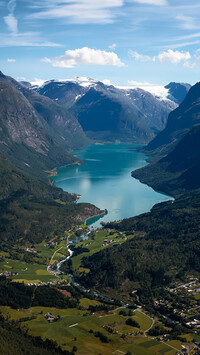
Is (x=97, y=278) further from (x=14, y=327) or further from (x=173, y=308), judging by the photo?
(x=14, y=327)

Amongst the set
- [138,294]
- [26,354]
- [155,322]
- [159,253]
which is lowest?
[26,354]

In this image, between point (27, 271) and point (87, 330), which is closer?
point (87, 330)

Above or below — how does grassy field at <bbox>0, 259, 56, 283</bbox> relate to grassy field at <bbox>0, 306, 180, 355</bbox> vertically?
above

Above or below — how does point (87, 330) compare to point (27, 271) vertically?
below

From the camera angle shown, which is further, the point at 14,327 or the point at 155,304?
the point at 155,304

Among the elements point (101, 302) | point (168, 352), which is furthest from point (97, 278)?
point (168, 352)

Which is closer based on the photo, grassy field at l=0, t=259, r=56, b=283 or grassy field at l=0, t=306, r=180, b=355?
grassy field at l=0, t=306, r=180, b=355

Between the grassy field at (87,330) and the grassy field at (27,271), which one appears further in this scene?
the grassy field at (27,271)

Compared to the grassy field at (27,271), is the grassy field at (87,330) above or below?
below
